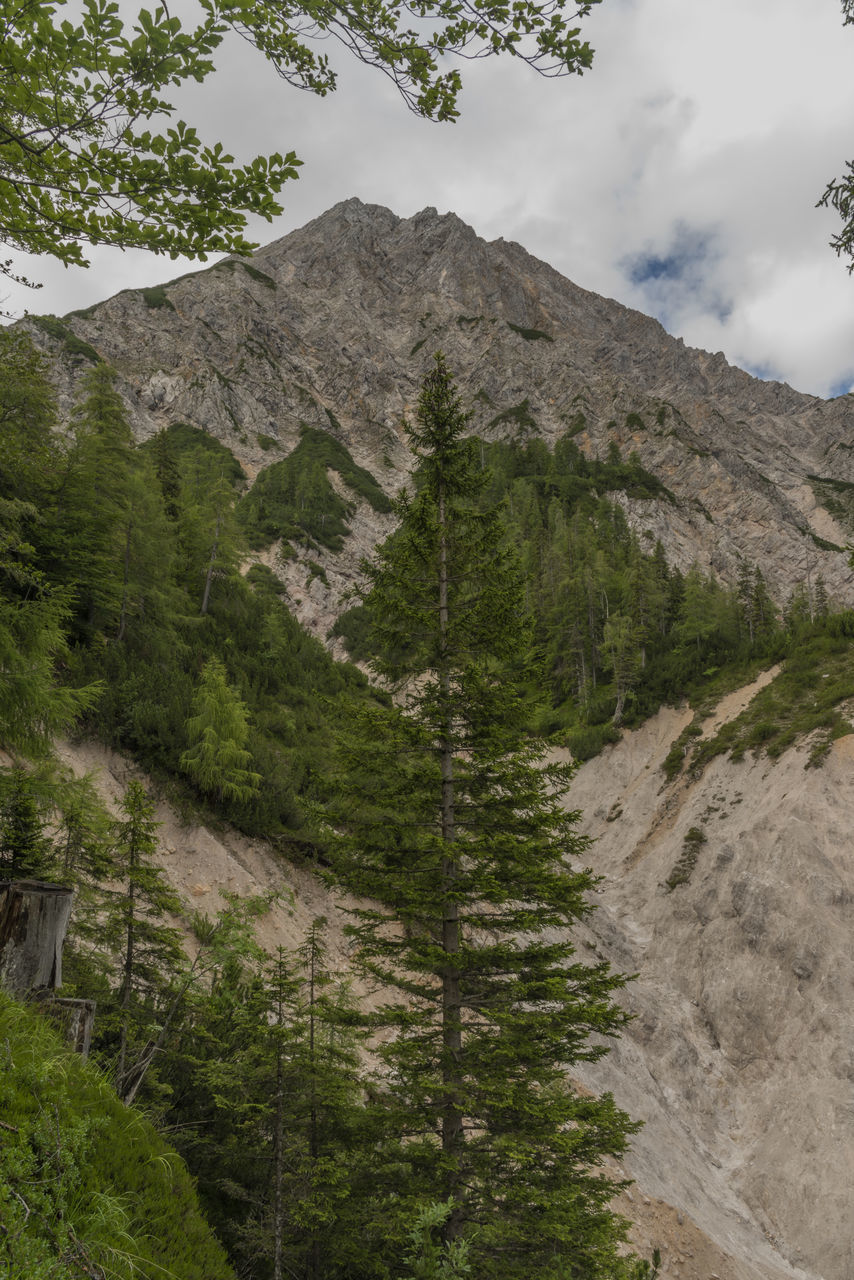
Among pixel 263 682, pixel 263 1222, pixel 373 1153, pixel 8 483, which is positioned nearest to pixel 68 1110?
pixel 263 1222

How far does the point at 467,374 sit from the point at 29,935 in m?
147

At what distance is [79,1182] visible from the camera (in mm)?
3002

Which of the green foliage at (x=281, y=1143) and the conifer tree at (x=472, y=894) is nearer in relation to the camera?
the green foliage at (x=281, y=1143)

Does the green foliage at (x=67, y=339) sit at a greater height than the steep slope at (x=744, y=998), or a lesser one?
greater

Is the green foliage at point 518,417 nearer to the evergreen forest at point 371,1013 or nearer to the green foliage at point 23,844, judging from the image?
the evergreen forest at point 371,1013

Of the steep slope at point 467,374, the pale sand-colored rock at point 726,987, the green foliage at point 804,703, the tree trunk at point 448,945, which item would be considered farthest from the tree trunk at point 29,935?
the steep slope at point 467,374

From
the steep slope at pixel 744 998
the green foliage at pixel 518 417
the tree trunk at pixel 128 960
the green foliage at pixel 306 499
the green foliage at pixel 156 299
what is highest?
the green foliage at pixel 156 299

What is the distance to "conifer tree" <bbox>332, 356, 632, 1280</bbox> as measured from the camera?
6.95 m

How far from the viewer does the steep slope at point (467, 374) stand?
9938 centimetres

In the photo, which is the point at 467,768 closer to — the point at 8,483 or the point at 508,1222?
the point at 508,1222

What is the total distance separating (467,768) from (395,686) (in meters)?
1.86

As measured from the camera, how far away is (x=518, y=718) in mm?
8820

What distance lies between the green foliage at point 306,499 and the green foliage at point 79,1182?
214ft

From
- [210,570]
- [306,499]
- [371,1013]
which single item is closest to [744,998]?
[371,1013]
